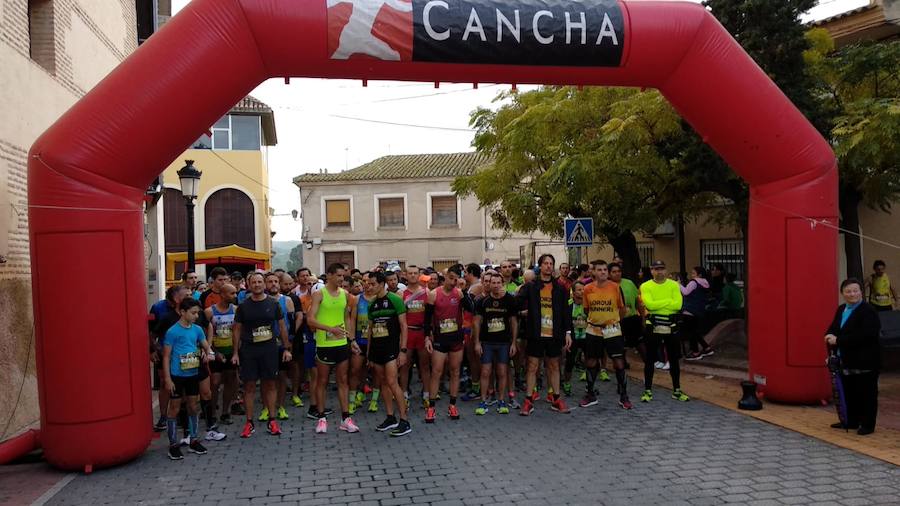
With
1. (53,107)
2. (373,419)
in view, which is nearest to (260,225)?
(53,107)

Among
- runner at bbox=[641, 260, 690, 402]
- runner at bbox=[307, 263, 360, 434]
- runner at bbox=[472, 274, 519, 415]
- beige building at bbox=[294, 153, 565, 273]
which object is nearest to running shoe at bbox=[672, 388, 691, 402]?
runner at bbox=[641, 260, 690, 402]

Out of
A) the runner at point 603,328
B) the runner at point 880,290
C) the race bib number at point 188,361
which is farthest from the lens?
the runner at point 880,290

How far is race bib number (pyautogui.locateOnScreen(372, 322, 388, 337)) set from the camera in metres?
8.32

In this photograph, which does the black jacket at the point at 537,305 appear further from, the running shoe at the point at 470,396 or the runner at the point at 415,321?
the running shoe at the point at 470,396

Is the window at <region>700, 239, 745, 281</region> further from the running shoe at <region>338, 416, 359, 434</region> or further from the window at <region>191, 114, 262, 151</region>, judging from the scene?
the window at <region>191, 114, 262, 151</region>

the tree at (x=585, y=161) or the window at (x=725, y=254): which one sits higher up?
the tree at (x=585, y=161)

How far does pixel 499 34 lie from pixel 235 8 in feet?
8.55

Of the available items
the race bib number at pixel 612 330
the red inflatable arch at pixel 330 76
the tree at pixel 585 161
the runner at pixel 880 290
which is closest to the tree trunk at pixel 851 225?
the runner at pixel 880 290

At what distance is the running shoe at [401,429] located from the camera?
803cm

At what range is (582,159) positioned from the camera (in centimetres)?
1327

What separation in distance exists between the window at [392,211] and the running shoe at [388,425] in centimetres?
3053

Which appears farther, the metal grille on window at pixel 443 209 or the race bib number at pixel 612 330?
the metal grille on window at pixel 443 209

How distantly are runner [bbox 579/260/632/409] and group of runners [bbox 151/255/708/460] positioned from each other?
1 cm

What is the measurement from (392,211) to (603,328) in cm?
2995
